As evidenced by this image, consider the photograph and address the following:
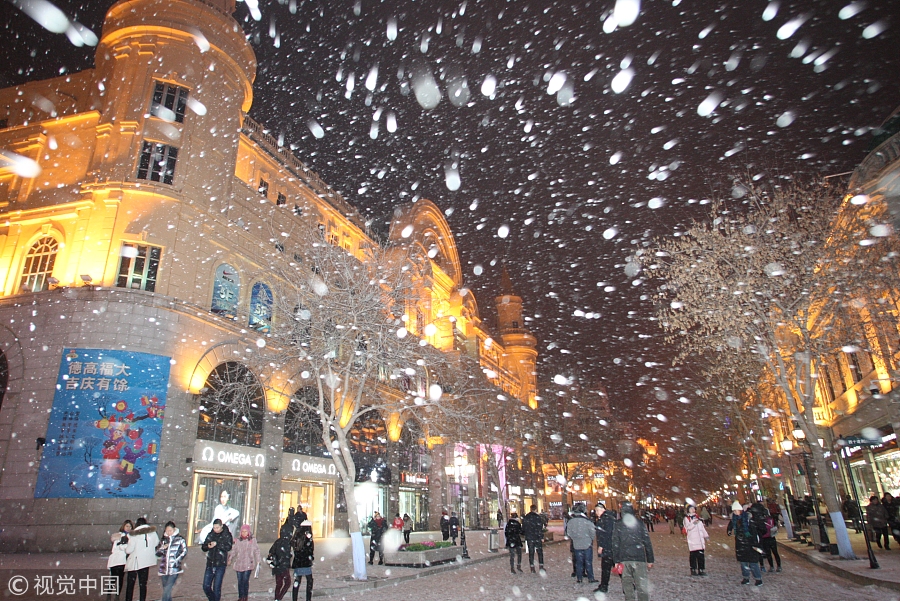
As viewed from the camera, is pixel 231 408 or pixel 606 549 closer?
pixel 606 549

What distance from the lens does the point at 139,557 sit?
902 centimetres

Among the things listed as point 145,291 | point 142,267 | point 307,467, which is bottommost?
point 307,467

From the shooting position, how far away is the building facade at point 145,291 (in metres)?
17.1

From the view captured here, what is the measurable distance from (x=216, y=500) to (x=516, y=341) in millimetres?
47308

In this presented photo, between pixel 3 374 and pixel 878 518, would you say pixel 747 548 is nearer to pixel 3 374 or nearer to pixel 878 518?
pixel 878 518

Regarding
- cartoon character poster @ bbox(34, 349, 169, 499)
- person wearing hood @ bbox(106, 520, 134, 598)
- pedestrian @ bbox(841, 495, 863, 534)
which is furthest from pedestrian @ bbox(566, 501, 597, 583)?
pedestrian @ bbox(841, 495, 863, 534)

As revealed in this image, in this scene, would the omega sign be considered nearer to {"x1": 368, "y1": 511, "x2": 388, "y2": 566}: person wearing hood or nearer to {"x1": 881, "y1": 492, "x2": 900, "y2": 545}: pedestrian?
{"x1": 368, "y1": 511, "x2": 388, "y2": 566}: person wearing hood

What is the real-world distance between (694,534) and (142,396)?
17253 mm

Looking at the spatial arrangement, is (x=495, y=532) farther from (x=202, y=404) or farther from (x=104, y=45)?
(x=104, y=45)

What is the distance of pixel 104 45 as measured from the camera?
23359 mm

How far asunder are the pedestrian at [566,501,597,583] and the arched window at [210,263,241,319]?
16166mm

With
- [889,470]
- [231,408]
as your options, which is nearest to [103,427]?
[231,408]

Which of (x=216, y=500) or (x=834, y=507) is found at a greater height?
(x=216, y=500)

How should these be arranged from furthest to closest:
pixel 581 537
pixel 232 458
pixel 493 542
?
pixel 493 542, pixel 232 458, pixel 581 537
